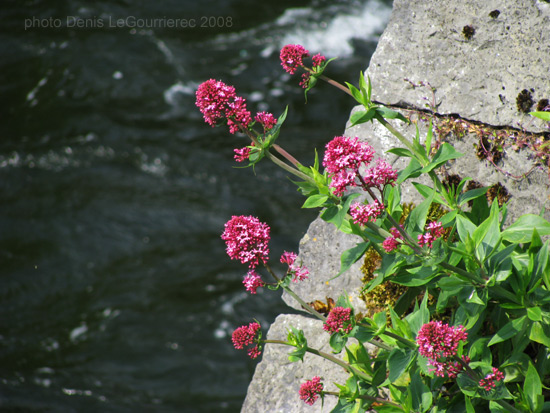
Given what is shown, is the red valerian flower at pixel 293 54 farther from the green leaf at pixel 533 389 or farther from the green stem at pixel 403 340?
the green leaf at pixel 533 389

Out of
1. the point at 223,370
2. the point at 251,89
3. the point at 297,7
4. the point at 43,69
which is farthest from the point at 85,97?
the point at 223,370

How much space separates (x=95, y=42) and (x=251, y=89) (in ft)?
12.1

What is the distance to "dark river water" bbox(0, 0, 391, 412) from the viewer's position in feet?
24.7

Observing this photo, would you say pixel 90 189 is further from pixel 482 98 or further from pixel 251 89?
pixel 482 98

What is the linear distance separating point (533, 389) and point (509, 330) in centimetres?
32

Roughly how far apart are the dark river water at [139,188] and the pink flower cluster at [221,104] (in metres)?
5.05

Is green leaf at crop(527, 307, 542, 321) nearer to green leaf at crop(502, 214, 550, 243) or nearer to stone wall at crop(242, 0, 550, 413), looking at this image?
green leaf at crop(502, 214, 550, 243)

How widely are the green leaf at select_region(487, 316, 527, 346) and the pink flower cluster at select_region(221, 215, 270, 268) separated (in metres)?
1.35

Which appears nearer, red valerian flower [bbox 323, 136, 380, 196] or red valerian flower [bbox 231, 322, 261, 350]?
red valerian flower [bbox 323, 136, 380, 196]

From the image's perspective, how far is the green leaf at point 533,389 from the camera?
288 cm

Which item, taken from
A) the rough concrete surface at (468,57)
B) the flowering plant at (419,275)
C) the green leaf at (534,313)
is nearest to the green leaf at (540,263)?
the flowering plant at (419,275)

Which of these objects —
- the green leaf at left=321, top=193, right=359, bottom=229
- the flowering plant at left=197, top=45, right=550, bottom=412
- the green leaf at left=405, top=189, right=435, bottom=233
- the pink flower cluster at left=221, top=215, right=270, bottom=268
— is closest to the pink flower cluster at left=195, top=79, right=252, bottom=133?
the flowering plant at left=197, top=45, right=550, bottom=412

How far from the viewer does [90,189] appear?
9.64m

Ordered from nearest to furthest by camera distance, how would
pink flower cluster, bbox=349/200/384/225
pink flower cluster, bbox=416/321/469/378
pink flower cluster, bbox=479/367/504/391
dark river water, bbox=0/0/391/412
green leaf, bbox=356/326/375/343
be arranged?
pink flower cluster, bbox=416/321/469/378 → pink flower cluster, bbox=349/200/384/225 → pink flower cluster, bbox=479/367/504/391 → green leaf, bbox=356/326/375/343 → dark river water, bbox=0/0/391/412
